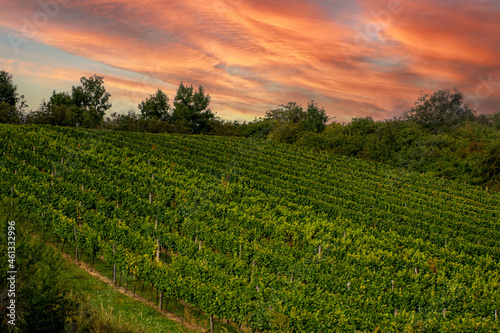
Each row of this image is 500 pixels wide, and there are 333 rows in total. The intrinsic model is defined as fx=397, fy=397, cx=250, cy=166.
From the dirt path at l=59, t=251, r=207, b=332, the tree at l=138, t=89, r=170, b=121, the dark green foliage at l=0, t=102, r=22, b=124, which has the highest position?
the tree at l=138, t=89, r=170, b=121

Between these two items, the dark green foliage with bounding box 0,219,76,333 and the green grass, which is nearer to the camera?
the dark green foliage with bounding box 0,219,76,333

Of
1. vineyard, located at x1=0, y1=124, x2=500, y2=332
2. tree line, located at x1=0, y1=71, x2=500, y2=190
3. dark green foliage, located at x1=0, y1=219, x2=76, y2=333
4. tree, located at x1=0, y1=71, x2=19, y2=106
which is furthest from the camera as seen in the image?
tree, located at x1=0, y1=71, x2=19, y2=106

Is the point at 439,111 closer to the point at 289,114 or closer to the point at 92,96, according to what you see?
the point at 289,114

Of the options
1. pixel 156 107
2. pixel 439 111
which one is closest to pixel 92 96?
pixel 156 107

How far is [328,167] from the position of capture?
46438 mm

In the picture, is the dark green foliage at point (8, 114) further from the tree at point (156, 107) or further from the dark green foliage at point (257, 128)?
the dark green foliage at point (257, 128)

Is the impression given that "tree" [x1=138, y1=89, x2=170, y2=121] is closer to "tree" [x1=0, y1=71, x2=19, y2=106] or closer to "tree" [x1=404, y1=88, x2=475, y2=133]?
"tree" [x1=0, y1=71, x2=19, y2=106]

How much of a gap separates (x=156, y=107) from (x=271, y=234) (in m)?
74.9

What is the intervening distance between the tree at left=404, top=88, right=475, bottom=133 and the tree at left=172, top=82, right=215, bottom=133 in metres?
42.5

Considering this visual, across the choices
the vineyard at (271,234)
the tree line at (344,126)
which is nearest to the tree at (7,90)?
the tree line at (344,126)

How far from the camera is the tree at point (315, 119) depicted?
88125mm

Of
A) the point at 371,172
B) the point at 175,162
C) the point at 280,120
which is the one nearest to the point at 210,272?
the point at 175,162

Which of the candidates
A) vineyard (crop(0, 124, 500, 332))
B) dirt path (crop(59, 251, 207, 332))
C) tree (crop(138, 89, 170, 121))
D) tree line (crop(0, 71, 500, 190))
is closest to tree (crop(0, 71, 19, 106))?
tree line (crop(0, 71, 500, 190))

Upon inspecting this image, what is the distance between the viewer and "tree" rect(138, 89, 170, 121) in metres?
90.3
